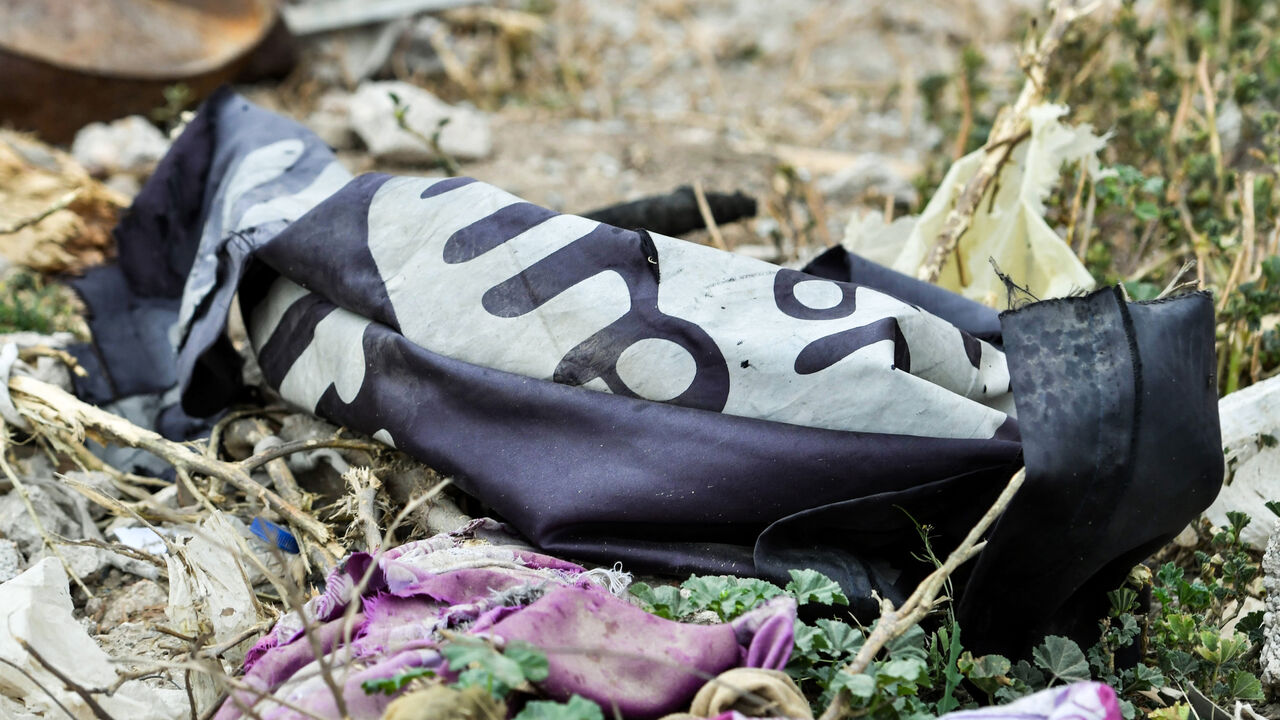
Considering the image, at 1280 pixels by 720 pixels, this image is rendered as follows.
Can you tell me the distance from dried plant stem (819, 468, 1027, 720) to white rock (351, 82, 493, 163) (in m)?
2.64

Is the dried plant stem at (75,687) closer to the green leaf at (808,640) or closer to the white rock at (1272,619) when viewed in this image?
the green leaf at (808,640)

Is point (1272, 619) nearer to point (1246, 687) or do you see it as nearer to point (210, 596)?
point (1246, 687)

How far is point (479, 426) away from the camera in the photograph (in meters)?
1.41

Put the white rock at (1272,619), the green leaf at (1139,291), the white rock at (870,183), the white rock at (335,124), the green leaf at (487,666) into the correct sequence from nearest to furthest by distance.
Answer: the green leaf at (487,666)
the white rock at (1272,619)
the green leaf at (1139,291)
the white rock at (870,183)
the white rock at (335,124)

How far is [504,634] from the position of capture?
3.48 ft

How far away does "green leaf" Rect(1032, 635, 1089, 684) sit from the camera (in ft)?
3.87

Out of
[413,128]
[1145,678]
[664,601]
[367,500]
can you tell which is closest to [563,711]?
[664,601]

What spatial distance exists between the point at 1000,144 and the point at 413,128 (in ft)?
6.84

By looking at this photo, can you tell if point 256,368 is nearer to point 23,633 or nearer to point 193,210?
point 193,210

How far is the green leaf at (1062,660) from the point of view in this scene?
3.87 ft

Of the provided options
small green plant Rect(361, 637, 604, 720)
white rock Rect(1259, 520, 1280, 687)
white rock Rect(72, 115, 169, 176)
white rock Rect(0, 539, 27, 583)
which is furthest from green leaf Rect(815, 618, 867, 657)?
white rock Rect(72, 115, 169, 176)

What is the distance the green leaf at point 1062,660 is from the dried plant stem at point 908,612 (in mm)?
157

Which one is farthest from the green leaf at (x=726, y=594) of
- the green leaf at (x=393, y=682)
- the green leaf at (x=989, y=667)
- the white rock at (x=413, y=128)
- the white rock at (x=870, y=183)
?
the white rock at (x=413, y=128)

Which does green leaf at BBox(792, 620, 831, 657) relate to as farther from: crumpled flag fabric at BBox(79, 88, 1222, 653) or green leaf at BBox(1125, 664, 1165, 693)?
green leaf at BBox(1125, 664, 1165, 693)
